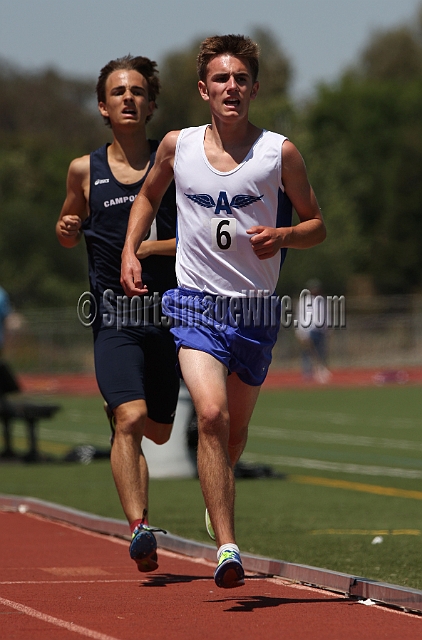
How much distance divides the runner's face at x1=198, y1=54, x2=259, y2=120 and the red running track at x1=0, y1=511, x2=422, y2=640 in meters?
2.37

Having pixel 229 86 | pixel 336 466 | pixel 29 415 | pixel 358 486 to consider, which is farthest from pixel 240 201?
pixel 29 415

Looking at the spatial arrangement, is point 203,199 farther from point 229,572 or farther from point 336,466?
point 336,466

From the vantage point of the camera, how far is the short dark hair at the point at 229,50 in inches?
249

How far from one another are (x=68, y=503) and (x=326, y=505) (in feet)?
7.53

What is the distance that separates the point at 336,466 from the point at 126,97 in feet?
28.5

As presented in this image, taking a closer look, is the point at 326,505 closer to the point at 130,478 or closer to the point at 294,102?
the point at 130,478

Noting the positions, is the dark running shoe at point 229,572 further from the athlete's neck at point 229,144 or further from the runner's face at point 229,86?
the runner's face at point 229,86

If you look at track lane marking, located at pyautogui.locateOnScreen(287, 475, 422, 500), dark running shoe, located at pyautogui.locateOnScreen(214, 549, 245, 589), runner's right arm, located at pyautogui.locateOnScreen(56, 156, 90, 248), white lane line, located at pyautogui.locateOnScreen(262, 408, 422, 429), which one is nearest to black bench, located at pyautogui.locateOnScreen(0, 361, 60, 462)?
track lane marking, located at pyautogui.locateOnScreen(287, 475, 422, 500)

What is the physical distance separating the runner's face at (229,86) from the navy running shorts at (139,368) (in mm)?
1544

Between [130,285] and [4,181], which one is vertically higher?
[4,181]

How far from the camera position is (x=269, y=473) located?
45.4 ft

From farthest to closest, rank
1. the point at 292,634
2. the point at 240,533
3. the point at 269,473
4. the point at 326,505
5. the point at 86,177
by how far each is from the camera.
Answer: the point at 269,473
the point at 326,505
the point at 240,533
the point at 86,177
the point at 292,634

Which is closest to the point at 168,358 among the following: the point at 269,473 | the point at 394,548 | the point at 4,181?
the point at 394,548

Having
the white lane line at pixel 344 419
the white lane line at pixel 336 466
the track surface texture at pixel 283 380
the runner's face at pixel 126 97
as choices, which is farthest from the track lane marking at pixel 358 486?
the track surface texture at pixel 283 380
